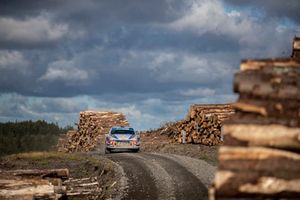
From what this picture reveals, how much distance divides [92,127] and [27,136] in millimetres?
65415

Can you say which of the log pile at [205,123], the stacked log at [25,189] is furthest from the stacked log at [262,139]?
the log pile at [205,123]

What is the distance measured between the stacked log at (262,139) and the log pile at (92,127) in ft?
115

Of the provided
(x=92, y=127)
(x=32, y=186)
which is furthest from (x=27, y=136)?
(x=32, y=186)

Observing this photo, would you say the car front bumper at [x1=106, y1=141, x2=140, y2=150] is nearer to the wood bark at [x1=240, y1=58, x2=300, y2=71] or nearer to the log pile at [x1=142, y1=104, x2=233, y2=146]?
the log pile at [x1=142, y1=104, x2=233, y2=146]

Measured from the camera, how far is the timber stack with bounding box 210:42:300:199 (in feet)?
11.4

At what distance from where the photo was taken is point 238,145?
3602 millimetres

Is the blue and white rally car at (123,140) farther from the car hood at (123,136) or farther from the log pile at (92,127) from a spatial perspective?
the log pile at (92,127)

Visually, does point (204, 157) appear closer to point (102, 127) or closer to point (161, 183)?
point (161, 183)

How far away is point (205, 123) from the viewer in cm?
3114

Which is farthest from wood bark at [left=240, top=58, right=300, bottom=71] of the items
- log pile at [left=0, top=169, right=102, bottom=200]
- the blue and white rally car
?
the blue and white rally car

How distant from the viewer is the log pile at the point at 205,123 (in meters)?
30.9

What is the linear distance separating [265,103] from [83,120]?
4054 cm

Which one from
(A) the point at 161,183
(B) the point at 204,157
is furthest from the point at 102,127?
(A) the point at 161,183

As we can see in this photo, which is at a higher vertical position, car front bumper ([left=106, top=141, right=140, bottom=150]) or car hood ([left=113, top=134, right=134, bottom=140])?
car hood ([left=113, top=134, right=134, bottom=140])
